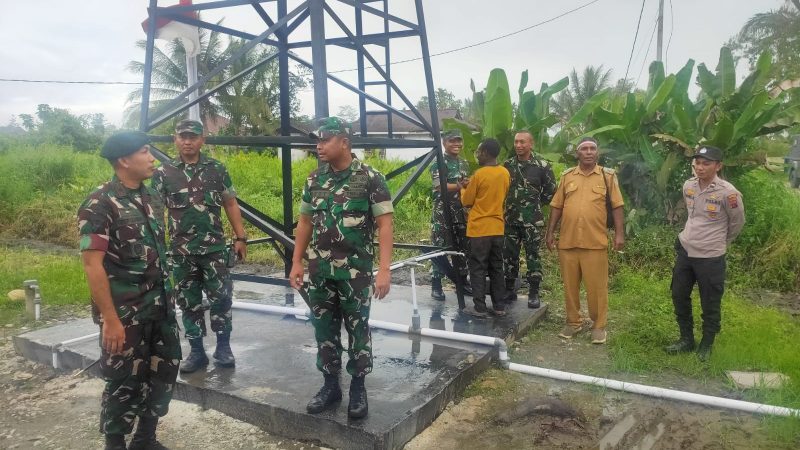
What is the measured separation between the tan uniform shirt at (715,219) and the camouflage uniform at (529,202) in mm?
1427

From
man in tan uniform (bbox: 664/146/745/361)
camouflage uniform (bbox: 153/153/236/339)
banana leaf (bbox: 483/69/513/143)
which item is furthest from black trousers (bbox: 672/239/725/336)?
camouflage uniform (bbox: 153/153/236/339)

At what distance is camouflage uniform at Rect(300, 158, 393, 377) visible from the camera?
9.36 feet

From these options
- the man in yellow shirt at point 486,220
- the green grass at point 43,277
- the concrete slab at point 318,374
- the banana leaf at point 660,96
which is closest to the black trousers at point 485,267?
the man in yellow shirt at point 486,220

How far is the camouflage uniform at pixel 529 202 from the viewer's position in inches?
203

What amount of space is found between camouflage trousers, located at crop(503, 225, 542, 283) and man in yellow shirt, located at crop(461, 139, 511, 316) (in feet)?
1.74

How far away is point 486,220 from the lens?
4.59 meters

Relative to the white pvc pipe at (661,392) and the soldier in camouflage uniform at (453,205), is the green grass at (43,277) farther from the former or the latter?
Result: the white pvc pipe at (661,392)

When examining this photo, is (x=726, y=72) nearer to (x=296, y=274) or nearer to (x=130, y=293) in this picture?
(x=296, y=274)

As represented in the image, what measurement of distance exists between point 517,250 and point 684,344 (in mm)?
1637

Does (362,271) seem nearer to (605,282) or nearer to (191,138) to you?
(191,138)

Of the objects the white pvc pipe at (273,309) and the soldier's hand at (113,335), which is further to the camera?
the white pvc pipe at (273,309)

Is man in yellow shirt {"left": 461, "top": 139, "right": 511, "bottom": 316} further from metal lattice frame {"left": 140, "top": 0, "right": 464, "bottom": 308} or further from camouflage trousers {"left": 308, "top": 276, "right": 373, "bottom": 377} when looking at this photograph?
camouflage trousers {"left": 308, "top": 276, "right": 373, "bottom": 377}

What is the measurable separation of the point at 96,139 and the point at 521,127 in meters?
24.0

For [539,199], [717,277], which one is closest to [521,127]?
[539,199]
